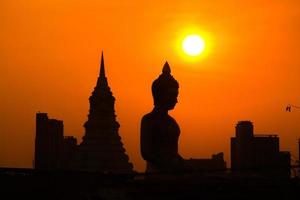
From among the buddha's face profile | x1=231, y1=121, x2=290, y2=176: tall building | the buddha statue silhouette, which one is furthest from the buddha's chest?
x1=231, y1=121, x2=290, y2=176: tall building

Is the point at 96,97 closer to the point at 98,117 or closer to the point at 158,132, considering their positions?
the point at 98,117

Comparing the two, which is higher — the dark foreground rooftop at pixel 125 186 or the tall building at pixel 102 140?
the tall building at pixel 102 140

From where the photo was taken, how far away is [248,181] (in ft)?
35.8

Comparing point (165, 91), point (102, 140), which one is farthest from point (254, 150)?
point (165, 91)

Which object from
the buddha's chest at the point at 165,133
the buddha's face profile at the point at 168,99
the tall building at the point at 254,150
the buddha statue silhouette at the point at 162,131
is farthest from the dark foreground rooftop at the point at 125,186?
the tall building at the point at 254,150

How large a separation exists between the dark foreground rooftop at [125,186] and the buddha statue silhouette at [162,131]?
4.01 m

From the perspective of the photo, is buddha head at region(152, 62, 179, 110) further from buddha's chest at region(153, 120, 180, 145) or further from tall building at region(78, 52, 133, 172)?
tall building at region(78, 52, 133, 172)

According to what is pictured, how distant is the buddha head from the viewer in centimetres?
1627

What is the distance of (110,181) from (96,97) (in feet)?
358

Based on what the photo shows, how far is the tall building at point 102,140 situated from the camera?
359 feet

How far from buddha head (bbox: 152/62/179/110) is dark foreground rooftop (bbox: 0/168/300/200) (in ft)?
17.2

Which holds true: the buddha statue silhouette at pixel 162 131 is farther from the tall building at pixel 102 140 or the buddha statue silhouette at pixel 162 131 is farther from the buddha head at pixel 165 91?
the tall building at pixel 102 140

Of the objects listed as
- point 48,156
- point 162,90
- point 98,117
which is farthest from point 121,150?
point 162,90

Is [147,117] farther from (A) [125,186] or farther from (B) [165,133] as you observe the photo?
(A) [125,186]
